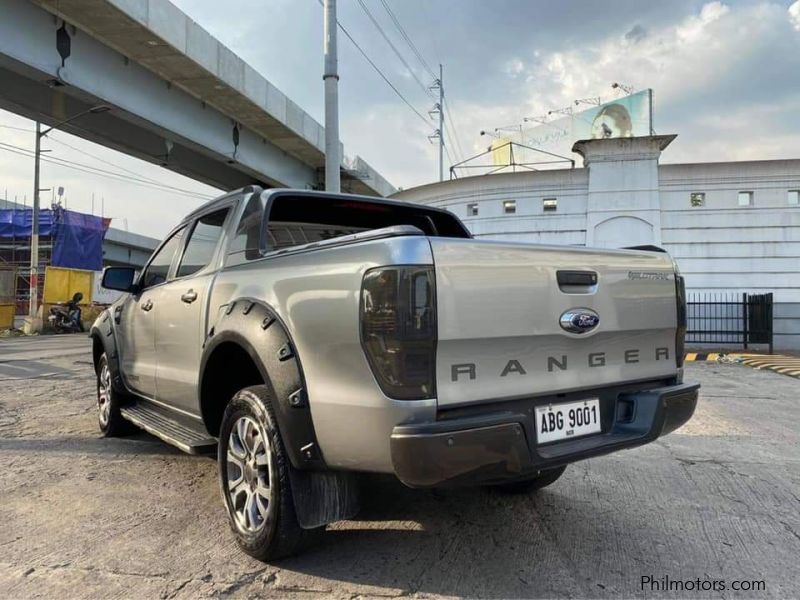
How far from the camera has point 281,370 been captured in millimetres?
2502

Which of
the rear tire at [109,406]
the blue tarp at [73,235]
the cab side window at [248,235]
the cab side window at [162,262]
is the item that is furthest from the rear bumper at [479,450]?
the blue tarp at [73,235]

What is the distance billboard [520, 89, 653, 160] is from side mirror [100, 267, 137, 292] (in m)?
24.0

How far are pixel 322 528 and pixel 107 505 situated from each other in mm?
1607

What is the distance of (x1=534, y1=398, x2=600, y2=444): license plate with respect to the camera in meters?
2.42

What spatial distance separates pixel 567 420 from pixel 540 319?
47 centimetres

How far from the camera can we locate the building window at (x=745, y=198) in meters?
19.0

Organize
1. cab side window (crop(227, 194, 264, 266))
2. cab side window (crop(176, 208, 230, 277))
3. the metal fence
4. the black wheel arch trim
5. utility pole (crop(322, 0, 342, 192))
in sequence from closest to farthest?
the black wheel arch trim → cab side window (crop(227, 194, 264, 266)) → cab side window (crop(176, 208, 230, 277)) → utility pole (crop(322, 0, 342, 192)) → the metal fence

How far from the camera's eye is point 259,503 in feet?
8.82

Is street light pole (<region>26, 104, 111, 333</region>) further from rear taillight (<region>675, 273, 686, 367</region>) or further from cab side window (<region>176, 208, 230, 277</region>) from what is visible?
rear taillight (<region>675, 273, 686, 367</region>)

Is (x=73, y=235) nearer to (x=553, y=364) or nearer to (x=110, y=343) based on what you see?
(x=110, y=343)

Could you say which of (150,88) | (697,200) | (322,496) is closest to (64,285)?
(150,88)

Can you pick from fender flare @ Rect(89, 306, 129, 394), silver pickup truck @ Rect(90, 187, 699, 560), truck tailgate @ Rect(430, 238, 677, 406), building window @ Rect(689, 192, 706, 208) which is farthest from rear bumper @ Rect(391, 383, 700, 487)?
building window @ Rect(689, 192, 706, 208)

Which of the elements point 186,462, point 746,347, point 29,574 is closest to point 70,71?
point 186,462

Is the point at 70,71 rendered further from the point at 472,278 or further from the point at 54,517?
the point at 472,278
